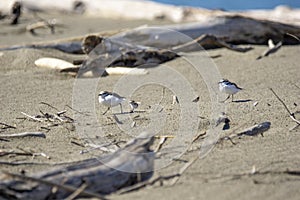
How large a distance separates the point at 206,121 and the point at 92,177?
4.44 feet

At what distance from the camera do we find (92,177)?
278 cm

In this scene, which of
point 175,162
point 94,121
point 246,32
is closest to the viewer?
point 175,162

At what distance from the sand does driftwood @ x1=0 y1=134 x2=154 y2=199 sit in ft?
0.35

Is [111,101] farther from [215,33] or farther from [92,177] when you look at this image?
[215,33]

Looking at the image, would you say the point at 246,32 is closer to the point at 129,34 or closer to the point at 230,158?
the point at 129,34

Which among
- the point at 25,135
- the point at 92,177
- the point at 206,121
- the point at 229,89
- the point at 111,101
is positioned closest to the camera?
the point at 92,177

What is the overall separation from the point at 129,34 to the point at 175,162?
3.07 metres

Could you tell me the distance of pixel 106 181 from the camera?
9.16ft

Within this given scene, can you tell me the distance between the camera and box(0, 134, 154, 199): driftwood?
8.66 feet

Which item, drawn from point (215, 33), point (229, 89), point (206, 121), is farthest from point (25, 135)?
point (215, 33)

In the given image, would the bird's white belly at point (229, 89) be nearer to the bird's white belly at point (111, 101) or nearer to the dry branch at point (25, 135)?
the bird's white belly at point (111, 101)

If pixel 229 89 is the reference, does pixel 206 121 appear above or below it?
below

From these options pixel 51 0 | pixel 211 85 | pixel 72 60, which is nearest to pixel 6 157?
pixel 211 85

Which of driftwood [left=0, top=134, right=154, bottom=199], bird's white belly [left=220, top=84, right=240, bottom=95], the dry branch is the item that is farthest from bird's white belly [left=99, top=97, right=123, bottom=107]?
driftwood [left=0, top=134, right=154, bottom=199]
